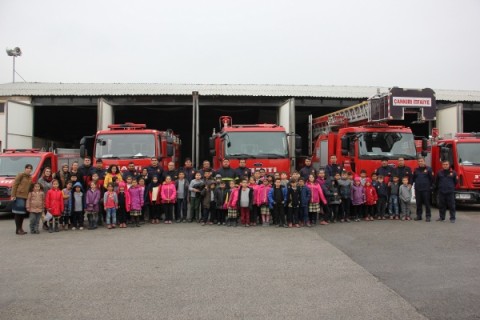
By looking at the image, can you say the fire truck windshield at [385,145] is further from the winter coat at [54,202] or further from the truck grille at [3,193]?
the truck grille at [3,193]

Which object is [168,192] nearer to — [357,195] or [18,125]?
[357,195]

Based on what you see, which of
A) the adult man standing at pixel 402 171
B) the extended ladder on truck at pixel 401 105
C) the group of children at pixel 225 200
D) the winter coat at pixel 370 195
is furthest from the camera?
the extended ladder on truck at pixel 401 105

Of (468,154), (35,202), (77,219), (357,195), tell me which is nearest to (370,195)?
(357,195)

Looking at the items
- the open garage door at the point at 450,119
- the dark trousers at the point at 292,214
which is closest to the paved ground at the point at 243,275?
the dark trousers at the point at 292,214

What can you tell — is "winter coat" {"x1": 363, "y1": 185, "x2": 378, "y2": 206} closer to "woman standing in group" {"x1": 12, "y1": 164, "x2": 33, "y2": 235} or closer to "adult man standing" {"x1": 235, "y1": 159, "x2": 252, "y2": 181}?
"adult man standing" {"x1": 235, "y1": 159, "x2": 252, "y2": 181}

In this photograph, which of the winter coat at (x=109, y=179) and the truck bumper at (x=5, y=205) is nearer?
the winter coat at (x=109, y=179)

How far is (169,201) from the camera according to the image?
443 inches

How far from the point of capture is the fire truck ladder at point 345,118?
13.7 meters

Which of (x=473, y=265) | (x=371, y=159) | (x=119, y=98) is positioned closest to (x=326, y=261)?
(x=473, y=265)

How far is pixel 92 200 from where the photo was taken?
34.9 feet

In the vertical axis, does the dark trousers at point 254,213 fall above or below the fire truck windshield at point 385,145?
below

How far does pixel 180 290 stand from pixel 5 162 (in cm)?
1111

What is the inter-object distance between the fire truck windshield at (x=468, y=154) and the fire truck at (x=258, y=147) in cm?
549

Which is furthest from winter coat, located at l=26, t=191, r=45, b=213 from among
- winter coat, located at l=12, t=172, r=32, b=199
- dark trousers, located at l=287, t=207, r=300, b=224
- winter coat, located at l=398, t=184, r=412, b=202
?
winter coat, located at l=398, t=184, r=412, b=202
